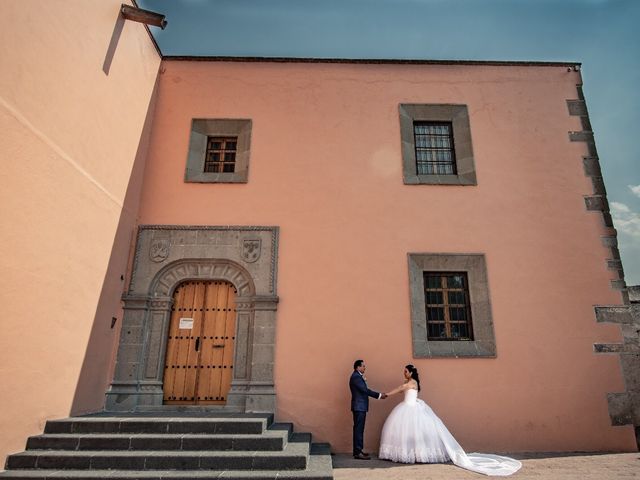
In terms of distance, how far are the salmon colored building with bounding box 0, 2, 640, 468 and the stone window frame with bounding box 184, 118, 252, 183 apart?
5 cm

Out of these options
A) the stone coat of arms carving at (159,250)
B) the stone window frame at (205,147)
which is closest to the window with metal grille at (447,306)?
the stone window frame at (205,147)

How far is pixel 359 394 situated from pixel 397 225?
2747 mm

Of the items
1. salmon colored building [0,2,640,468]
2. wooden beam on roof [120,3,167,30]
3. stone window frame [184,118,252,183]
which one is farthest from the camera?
stone window frame [184,118,252,183]

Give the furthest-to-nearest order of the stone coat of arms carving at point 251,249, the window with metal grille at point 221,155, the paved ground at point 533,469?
the window with metal grille at point 221,155 → the stone coat of arms carving at point 251,249 → the paved ground at point 533,469

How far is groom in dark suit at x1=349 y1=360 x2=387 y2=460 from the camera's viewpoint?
5.27 metres

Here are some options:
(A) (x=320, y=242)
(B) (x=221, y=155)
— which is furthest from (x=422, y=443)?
(B) (x=221, y=155)

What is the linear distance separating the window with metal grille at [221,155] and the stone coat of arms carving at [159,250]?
1.56 metres

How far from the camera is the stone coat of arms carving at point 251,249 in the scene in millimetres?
6246

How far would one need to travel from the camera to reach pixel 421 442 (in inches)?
194

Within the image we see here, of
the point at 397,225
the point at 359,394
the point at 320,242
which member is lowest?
the point at 359,394

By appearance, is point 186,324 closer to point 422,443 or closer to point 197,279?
point 197,279

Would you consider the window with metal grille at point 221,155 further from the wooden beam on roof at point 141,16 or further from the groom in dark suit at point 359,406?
the groom in dark suit at point 359,406

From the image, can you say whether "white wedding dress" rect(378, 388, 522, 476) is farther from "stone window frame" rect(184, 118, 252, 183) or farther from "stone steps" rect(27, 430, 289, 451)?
"stone window frame" rect(184, 118, 252, 183)

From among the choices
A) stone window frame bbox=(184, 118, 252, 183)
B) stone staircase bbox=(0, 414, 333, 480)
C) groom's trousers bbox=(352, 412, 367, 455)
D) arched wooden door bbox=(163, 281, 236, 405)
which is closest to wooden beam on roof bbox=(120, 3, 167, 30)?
stone window frame bbox=(184, 118, 252, 183)
